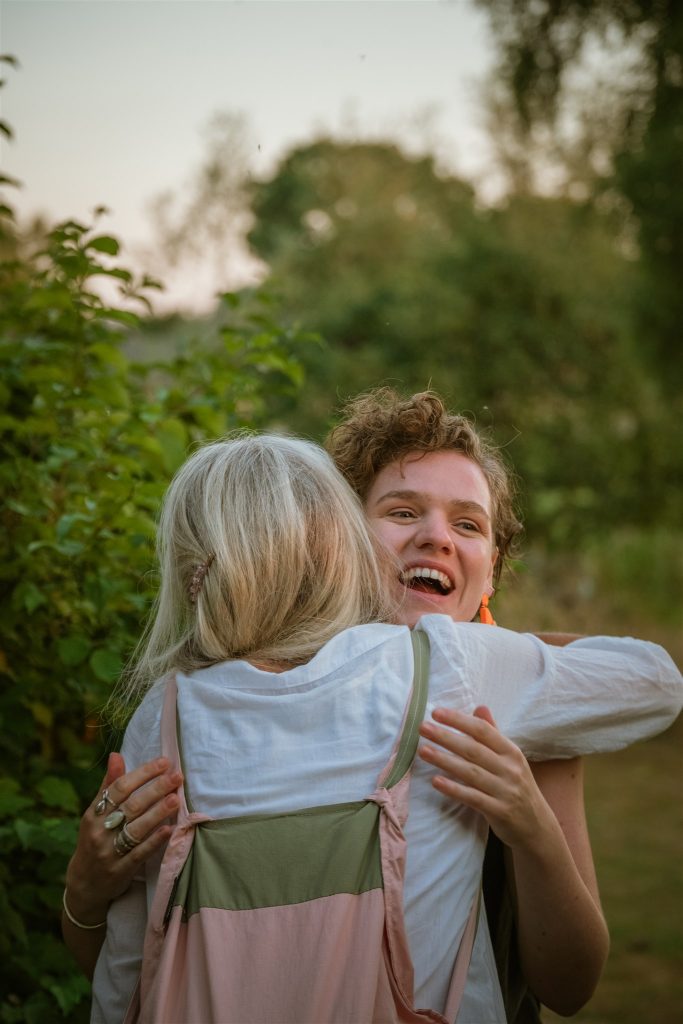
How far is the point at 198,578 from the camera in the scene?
1.91 metres

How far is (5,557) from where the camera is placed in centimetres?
272

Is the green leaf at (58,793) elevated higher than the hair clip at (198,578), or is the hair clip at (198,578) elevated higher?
the hair clip at (198,578)

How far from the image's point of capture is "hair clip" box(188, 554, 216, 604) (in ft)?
6.28

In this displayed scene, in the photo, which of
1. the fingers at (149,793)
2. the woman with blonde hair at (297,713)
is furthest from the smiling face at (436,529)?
the fingers at (149,793)

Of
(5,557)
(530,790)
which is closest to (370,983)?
(530,790)

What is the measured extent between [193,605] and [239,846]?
489 mm

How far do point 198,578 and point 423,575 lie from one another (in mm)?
574

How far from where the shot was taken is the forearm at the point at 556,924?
1.77 meters

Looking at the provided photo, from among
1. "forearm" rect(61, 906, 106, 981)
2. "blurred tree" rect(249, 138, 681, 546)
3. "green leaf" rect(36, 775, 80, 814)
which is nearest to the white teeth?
"forearm" rect(61, 906, 106, 981)

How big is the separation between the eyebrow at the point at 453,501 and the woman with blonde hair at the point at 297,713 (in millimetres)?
338

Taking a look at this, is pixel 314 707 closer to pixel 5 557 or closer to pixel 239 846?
pixel 239 846

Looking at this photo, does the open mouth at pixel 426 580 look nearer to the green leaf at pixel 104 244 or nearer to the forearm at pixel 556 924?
the forearm at pixel 556 924

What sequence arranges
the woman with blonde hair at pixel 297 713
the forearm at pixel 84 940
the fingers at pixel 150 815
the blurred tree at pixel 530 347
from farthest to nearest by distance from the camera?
the blurred tree at pixel 530 347, the forearm at pixel 84 940, the fingers at pixel 150 815, the woman with blonde hair at pixel 297 713

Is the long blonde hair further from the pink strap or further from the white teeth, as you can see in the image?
the pink strap
